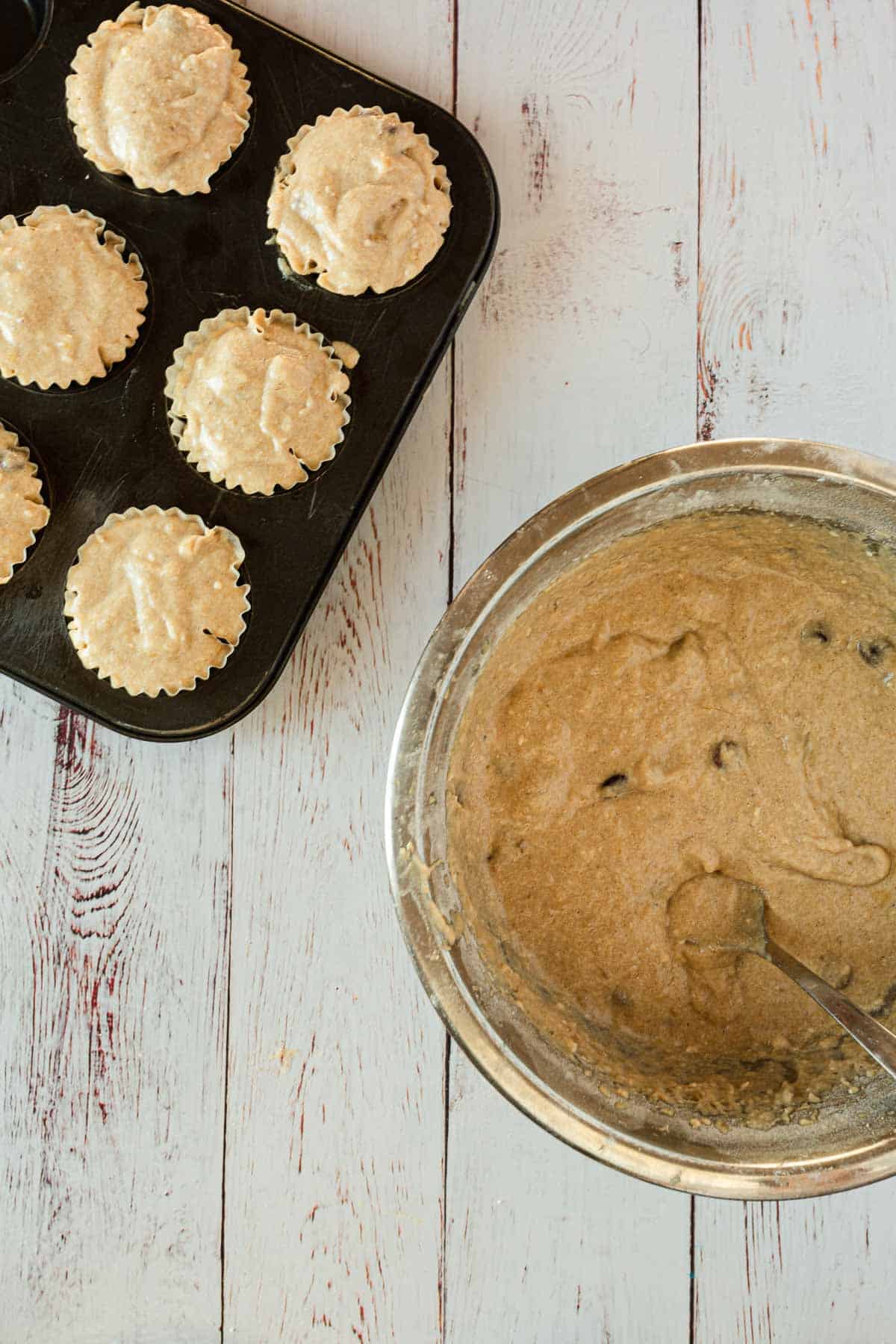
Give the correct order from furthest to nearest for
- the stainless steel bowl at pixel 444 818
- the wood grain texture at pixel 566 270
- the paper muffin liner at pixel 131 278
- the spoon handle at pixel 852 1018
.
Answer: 1. the wood grain texture at pixel 566 270
2. the paper muffin liner at pixel 131 278
3. the spoon handle at pixel 852 1018
4. the stainless steel bowl at pixel 444 818

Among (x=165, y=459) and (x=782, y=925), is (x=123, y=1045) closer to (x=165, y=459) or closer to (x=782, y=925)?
(x=165, y=459)

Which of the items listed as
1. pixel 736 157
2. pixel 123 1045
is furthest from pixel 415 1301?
pixel 736 157

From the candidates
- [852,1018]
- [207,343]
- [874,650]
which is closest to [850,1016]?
[852,1018]

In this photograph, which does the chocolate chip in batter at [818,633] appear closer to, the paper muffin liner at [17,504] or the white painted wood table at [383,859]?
the white painted wood table at [383,859]

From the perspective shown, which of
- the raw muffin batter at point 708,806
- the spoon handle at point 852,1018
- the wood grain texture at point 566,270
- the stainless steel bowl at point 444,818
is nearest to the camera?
the stainless steel bowl at point 444,818

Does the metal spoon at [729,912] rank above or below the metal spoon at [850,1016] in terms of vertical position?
above

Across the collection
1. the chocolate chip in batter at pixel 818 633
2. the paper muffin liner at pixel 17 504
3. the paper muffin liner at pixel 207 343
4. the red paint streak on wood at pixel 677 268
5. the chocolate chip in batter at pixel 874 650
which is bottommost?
the chocolate chip in batter at pixel 874 650

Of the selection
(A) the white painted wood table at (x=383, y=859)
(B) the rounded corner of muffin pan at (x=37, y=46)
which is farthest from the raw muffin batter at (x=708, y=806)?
(B) the rounded corner of muffin pan at (x=37, y=46)
